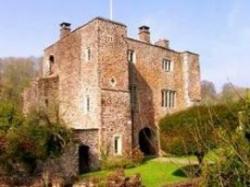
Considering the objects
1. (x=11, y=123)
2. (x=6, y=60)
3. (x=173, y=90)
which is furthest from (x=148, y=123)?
(x=6, y=60)

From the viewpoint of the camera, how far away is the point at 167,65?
32031mm

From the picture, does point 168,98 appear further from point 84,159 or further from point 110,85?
point 84,159

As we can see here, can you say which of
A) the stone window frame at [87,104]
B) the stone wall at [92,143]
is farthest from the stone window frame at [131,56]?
the stone wall at [92,143]

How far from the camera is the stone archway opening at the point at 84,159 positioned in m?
23.3

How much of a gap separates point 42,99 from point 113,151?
27.1ft

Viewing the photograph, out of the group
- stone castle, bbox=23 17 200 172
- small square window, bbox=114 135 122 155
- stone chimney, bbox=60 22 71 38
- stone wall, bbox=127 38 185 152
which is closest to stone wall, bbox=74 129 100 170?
stone castle, bbox=23 17 200 172

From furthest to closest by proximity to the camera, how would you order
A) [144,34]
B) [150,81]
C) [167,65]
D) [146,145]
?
[167,65], [144,34], [146,145], [150,81]

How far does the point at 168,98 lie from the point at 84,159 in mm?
10609

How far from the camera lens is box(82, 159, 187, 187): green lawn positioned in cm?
1789

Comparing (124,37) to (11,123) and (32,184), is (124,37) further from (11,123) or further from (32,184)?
(32,184)

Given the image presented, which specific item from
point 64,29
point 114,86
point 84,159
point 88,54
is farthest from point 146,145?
point 64,29

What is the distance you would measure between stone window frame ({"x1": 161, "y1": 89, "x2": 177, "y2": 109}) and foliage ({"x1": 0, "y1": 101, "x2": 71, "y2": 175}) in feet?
40.0

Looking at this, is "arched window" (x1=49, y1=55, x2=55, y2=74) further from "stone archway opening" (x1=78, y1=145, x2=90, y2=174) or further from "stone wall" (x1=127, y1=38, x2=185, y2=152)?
"stone archway opening" (x1=78, y1=145, x2=90, y2=174)

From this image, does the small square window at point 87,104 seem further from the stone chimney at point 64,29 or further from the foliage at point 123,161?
the stone chimney at point 64,29
